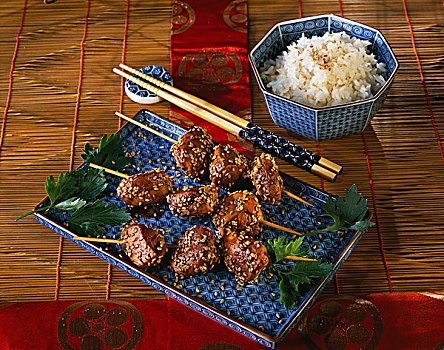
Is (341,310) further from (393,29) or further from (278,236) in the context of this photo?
(393,29)

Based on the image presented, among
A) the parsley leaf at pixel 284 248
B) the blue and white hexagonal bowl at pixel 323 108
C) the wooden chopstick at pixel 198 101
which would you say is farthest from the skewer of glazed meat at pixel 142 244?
the blue and white hexagonal bowl at pixel 323 108

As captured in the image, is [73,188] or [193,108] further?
[193,108]

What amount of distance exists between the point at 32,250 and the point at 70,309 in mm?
496

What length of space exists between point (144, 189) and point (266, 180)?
70 centimetres

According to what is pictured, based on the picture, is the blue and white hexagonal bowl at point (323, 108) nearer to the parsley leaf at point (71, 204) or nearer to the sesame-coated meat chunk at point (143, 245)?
the sesame-coated meat chunk at point (143, 245)

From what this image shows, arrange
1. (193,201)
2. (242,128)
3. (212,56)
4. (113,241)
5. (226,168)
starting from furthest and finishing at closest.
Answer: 1. (212,56)
2. (242,128)
3. (226,168)
4. (193,201)
5. (113,241)

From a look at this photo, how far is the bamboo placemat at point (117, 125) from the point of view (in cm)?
310

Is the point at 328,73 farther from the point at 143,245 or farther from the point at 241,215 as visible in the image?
the point at 143,245

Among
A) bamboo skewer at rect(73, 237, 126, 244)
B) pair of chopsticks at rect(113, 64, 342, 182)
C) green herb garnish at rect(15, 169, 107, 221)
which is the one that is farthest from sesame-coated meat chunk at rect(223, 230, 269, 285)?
green herb garnish at rect(15, 169, 107, 221)

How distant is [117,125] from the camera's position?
3750 millimetres

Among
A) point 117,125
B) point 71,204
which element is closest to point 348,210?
point 71,204

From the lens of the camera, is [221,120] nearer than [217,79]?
Yes

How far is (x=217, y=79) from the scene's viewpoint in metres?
3.94

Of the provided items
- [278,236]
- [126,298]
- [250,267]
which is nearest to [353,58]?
[278,236]
